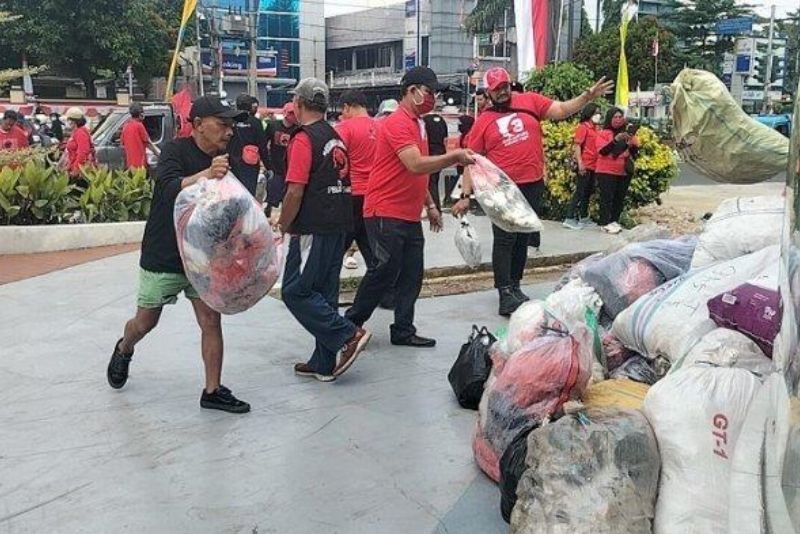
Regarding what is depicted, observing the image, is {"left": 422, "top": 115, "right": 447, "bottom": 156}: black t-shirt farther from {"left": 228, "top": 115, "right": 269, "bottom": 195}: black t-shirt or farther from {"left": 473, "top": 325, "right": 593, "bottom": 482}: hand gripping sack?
{"left": 473, "top": 325, "right": 593, "bottom": 482}: hand gripping sack

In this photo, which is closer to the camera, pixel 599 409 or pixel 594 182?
pixel 599 409

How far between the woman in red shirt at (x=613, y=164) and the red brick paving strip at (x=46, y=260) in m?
5.64

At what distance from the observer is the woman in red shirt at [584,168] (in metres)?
10.2

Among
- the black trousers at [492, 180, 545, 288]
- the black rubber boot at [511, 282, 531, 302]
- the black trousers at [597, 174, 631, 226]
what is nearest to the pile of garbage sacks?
the black trousers at [492, 180, 545, 288]

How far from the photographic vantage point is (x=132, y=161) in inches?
461

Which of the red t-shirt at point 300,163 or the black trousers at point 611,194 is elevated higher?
the red t-shirt at point 300,163

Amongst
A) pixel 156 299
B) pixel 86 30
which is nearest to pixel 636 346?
pixel 156 299

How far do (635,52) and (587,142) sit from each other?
41.8m

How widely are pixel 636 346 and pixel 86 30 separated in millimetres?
43353

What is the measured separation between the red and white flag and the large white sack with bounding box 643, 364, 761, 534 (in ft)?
36.3

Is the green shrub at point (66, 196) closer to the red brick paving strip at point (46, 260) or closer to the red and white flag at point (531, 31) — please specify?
the red brick paving strip at point (46, 260)

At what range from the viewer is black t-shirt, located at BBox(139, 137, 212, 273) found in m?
4.08

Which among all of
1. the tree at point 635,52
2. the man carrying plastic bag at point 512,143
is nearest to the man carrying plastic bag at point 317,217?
the man carrying plastic bag at point 512,143

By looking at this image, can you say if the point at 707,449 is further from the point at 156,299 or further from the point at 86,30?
the point at 86,30
